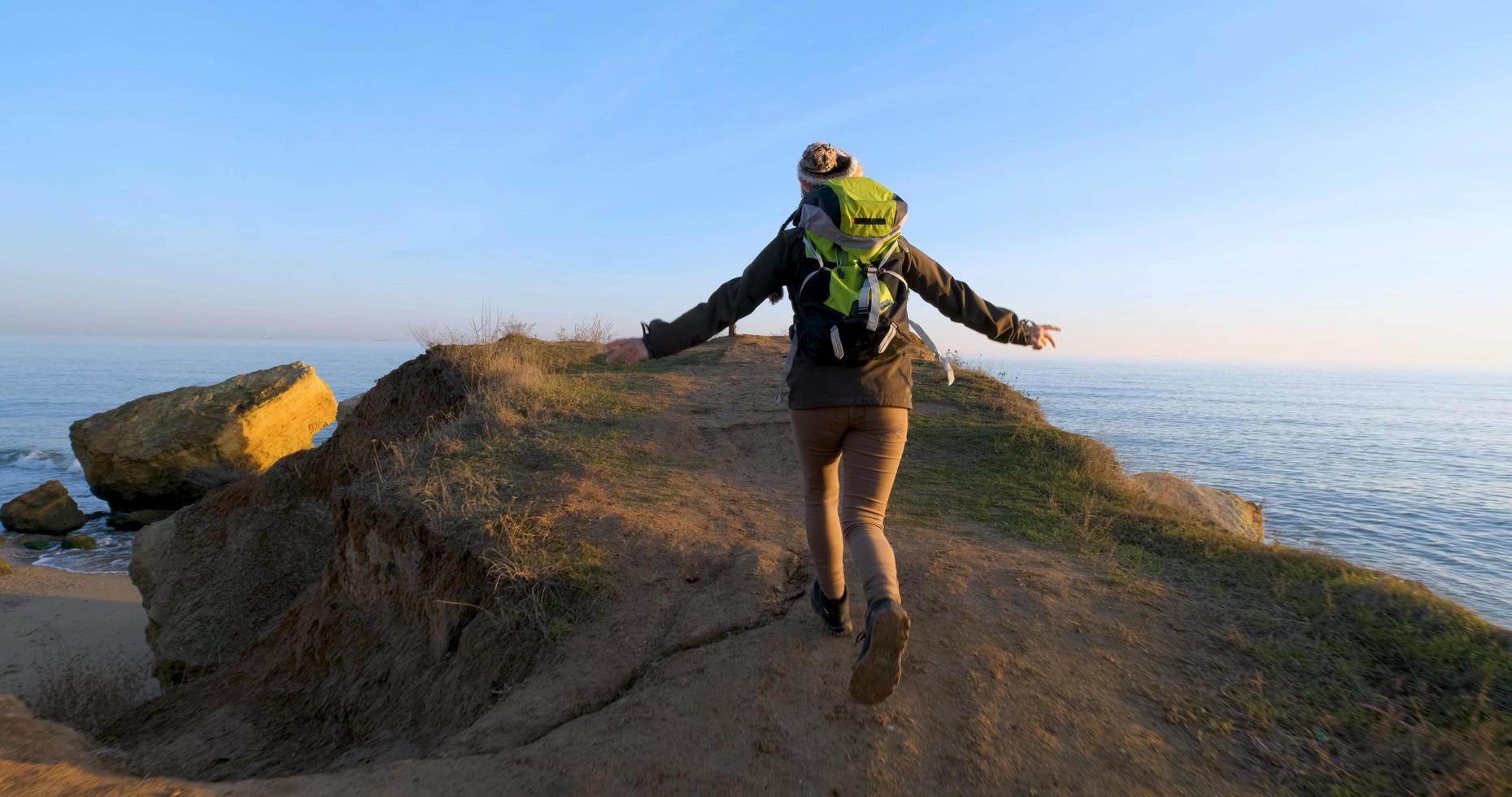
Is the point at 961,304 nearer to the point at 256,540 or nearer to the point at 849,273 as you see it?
the point at 849,273

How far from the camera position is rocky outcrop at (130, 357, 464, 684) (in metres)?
7.20

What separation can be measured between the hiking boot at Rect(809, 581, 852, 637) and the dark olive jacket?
3.10ft

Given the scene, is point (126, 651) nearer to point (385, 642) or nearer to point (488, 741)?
point (385, 642)

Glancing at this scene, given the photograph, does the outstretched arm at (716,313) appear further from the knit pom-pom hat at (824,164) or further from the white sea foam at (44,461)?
the white sea foam at (44,461)

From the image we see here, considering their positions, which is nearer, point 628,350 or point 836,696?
point 836,696

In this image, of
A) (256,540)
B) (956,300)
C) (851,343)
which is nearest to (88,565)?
(256,540)

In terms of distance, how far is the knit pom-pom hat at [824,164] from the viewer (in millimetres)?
3182

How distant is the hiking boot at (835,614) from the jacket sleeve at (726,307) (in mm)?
1257

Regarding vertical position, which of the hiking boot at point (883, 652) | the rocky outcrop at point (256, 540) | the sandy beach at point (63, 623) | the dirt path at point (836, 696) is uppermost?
the hiking boot at point (883, 652)

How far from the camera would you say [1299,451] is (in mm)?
21891

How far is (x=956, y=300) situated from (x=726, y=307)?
0.98 m

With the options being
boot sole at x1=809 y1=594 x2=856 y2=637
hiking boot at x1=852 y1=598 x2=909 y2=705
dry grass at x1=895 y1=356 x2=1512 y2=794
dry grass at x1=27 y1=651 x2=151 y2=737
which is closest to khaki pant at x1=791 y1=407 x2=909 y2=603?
hiking boot at x1=852 y1=598 x2=909 y2=705

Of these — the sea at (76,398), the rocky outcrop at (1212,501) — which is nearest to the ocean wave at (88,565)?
the sea at (76,398)

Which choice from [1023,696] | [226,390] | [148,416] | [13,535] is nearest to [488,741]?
[1023,696]
